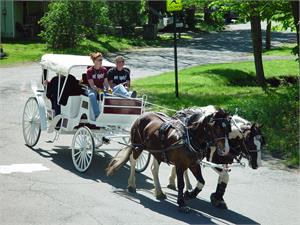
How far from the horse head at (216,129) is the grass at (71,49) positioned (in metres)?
21.0

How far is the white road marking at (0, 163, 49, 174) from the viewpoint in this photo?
40.2ft

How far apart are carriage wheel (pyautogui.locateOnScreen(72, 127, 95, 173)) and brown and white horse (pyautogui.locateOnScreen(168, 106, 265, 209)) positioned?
222cm

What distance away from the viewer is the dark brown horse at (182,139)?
32.2 feet

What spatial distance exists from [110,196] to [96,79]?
306 cm

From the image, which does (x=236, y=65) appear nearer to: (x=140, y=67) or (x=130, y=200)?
(x=140, y=67)

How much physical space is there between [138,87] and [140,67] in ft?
24.0

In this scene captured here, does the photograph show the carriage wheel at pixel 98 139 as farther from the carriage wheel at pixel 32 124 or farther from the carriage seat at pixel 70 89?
the carriage wheel at pixel 32 124

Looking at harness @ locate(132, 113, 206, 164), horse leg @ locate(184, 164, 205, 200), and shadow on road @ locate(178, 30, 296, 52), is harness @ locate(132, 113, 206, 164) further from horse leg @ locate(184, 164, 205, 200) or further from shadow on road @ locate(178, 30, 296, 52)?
shadow on road @ locate(178, 30, 296, 52)

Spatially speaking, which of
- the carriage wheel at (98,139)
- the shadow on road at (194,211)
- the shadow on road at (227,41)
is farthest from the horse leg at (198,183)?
the shadow on road at (227,41)

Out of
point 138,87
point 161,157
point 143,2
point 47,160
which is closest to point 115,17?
point 143,2

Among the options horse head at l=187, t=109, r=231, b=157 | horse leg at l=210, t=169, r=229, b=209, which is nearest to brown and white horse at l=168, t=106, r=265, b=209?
horse leg at l=210, t=169, r=229, b=209

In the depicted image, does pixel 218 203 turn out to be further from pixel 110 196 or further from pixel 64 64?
pixel 64 64

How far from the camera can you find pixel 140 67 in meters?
30.3

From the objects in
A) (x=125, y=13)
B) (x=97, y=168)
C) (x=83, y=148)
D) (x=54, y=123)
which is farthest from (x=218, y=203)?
(x=125, y=13)
